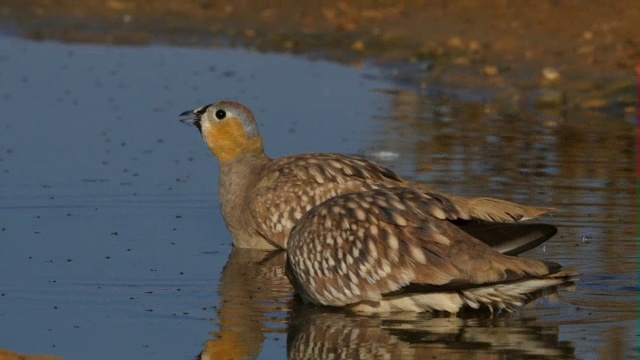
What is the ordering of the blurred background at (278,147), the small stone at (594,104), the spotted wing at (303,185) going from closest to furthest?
the blurred background at (278,147) < the spotted wing at (303,185) < the small stone at (594,104)

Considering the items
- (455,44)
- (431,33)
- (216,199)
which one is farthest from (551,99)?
(216,199)

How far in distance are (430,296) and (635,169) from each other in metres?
5.79

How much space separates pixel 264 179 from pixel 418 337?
334cm

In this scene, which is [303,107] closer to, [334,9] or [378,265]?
[334,9]

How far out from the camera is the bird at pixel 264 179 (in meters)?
12.1

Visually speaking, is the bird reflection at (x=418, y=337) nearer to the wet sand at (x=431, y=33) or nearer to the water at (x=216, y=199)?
the water at (x=216, y=199)

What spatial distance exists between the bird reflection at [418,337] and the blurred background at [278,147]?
2cm

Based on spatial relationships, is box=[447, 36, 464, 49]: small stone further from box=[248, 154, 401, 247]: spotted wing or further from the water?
box=[248, 154, 401, 247]: spotted wing

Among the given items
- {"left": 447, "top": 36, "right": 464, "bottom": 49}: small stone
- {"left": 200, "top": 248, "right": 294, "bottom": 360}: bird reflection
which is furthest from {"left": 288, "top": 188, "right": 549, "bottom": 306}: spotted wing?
{"left": 447, "top": 36, "right": 464, "bottom": 49}: small stone

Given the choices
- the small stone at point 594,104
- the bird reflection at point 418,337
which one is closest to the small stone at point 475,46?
the small stone at point 594,104

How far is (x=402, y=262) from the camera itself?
31.8ft

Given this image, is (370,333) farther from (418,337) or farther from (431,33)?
(431,33)

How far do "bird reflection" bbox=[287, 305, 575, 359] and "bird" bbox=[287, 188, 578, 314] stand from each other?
0.11 meters

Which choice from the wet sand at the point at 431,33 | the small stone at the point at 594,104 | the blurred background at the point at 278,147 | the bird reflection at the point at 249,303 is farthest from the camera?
the wet sand at the point at 431,33
